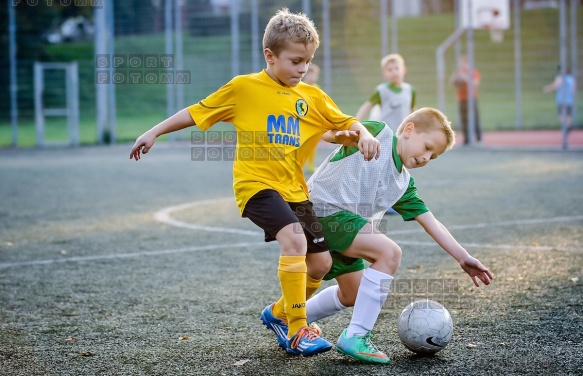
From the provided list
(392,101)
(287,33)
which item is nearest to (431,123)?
(287,33)

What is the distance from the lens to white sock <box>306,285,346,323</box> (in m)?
4.12

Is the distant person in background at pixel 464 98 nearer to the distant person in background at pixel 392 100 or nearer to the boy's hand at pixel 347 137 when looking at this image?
the distant person in background at pixel 392 100

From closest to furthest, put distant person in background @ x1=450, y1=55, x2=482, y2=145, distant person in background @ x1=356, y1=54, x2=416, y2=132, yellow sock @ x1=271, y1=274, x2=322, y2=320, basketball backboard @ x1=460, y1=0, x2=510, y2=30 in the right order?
yellow sock @ x1=271, y1=274, x2=322, y2=320, distant person in background @ x1=356, y1=54, x2=416, y2=132, distant person in background @ x1=450, y1=55, x2=482, y2=145, basketball backboard @ x1=460, y1=0, x2=510, y2=30

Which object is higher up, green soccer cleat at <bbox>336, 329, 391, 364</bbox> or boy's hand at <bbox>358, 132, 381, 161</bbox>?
boy's hand at <bbox>358, 132, 381, 161</bbox>

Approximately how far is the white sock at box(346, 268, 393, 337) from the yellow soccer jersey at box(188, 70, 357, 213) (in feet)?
1.67

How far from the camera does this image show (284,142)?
397 centimetres

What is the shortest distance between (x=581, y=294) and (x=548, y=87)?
18222 millimetres

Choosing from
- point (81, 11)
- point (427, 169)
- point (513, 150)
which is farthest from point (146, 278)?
point (81, 11)

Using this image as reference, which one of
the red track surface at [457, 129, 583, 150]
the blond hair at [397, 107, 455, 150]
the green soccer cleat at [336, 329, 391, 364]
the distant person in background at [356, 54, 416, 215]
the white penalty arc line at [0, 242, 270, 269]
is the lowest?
the green soccer cleat at [336, 329, 391, 364]

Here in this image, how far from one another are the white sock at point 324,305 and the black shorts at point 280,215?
0.34m

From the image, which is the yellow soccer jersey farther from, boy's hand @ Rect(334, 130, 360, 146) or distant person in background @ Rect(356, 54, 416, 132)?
distant person in background @ Rect(356, 54, 416, 132)

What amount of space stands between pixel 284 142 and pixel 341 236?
53cm

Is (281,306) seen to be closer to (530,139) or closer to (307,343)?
(307,343)

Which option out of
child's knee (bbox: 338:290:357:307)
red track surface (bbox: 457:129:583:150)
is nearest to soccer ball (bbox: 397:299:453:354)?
child's knee (bbox: 338:290:357:307)
